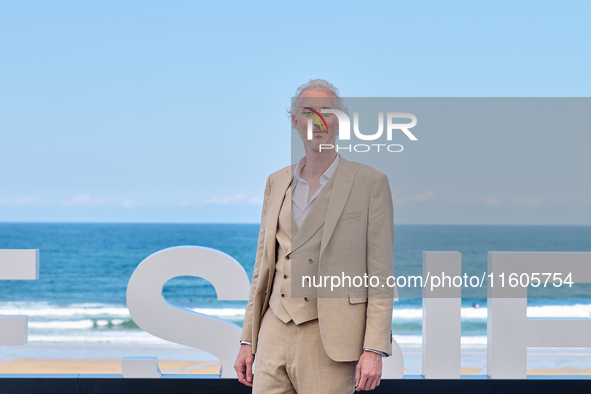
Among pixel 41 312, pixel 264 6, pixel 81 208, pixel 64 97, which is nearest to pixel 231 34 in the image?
pixel 264 6

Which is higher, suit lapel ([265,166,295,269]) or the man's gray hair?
the man's gray hair

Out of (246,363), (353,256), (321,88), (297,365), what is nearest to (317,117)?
(321,88)

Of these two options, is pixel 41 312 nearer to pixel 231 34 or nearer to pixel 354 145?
pixel 231 34

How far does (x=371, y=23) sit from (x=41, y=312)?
1666 cm

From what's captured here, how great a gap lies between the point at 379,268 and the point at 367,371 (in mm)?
313

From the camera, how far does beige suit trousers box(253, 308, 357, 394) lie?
5.68 ft

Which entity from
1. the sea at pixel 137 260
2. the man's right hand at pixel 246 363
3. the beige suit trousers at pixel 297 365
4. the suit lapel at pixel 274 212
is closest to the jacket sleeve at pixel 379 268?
the beige suit trousers at pixel 297 365

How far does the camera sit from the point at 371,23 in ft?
76.5

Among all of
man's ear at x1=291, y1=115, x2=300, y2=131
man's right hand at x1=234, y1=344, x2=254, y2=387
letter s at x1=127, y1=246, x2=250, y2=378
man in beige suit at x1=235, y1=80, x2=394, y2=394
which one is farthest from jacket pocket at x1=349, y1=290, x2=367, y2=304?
letter s at x1=127, y1=246, x2=250, y2=378

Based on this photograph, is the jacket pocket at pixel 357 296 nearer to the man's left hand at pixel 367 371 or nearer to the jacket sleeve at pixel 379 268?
the jacket sleeve at pixel 379 268

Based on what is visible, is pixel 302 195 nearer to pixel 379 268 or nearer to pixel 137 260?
pixel 379 268

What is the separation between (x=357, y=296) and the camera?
174 centimetres

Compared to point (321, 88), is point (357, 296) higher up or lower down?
lower down

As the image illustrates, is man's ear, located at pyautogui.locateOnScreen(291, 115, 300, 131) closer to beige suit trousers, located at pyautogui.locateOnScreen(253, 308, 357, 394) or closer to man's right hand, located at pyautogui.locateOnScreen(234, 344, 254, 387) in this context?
beige suit trousers, located at pyautogui.locateOnScreen(253, 308, 357, 394)
